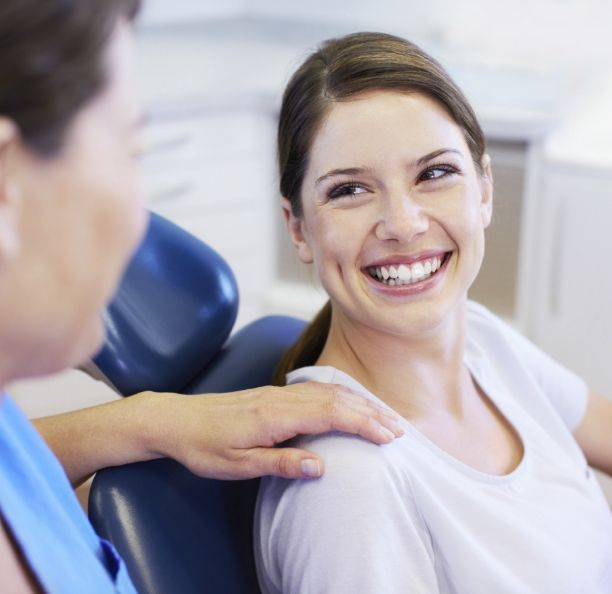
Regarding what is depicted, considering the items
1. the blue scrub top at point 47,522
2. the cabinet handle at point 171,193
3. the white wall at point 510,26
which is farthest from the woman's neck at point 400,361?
the white wall at point 510,26

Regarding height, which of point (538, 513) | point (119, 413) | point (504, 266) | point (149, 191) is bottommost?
point (504, 266)

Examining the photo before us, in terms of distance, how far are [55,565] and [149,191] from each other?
6.01 feet

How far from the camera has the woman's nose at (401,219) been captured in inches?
44.8

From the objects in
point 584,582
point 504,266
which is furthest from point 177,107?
point 584,582

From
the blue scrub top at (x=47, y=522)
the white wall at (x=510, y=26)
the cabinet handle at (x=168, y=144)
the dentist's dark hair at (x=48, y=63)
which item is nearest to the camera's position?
the dentist's dark hair at (x=48, y=63)

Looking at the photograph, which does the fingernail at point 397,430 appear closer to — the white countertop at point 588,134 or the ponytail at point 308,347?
the ponytail at point 308,347

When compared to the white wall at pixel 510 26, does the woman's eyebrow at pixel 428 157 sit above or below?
above

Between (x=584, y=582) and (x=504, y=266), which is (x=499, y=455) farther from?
(x=504, y=266)

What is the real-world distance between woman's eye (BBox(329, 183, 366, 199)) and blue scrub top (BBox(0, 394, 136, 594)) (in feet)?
1.41

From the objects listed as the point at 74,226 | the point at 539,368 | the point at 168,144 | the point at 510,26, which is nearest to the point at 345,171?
the point at 539,368

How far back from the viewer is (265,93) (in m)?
2.66

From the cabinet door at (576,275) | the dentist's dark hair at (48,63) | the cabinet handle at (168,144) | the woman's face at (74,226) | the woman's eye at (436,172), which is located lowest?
the cabinet door at (576,275)

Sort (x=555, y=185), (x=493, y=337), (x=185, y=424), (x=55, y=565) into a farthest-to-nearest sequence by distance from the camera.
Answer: (x=555, y=185) < (x=493, y=337) < (x=185, y=424) < (x=55, y=565)

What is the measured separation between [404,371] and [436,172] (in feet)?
0.80
